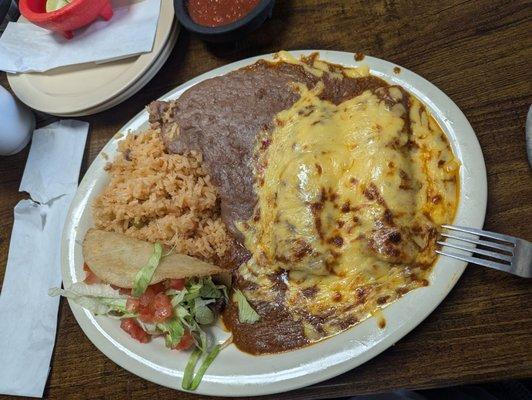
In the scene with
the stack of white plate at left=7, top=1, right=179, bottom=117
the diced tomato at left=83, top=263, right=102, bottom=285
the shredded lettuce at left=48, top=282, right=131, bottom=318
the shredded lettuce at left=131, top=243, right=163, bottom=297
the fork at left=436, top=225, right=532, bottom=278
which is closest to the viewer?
the fork at left=436, top=225, right=532, bottom=278

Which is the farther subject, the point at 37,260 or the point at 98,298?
the point at 37,260

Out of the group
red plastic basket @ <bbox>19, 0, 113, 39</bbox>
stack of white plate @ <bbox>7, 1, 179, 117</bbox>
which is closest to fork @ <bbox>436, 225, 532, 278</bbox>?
stack of white plate @ <bbox>7, 1, 179, 117</bbox>

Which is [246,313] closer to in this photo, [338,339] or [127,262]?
[338,339]

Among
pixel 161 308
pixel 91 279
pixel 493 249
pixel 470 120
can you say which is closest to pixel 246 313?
Answer: pixel 161 308

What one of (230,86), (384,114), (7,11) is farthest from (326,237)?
(7,11)

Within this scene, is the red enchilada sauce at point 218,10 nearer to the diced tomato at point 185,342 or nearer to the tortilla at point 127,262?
the tortilla at point 127,262

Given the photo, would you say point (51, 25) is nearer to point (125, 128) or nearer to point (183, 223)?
point (125, 128)

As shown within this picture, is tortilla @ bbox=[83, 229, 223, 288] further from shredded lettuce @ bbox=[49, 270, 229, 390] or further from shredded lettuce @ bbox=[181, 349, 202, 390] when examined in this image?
shredded lettuce @ bbox=[181, 349, 202, 390]
